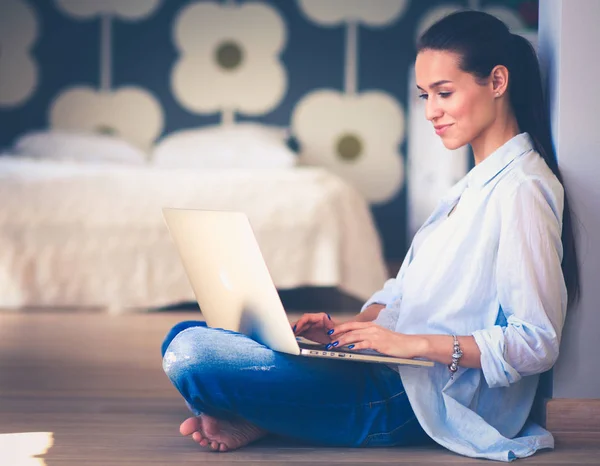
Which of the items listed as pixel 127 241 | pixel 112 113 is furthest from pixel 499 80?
pixel 112 113

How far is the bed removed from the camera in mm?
3557

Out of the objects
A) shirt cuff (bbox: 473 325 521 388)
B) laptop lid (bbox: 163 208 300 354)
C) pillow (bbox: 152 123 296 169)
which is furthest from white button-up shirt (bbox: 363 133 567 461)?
pillow (bbox: 152 123 296 169)

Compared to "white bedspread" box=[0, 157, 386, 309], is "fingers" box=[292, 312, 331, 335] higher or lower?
higher

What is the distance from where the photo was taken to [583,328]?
154 cm

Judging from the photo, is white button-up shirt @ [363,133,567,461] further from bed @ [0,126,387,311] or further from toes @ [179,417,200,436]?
bed @ [0,126,387,311]

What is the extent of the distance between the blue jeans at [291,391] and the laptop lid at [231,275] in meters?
0.06

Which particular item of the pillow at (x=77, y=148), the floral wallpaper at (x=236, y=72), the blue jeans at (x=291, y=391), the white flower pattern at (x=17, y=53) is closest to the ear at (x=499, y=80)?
the blue jeans at (x=291, y=391)

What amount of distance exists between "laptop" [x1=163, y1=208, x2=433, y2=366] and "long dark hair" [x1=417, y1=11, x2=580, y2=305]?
0.38 m

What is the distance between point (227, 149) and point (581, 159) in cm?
325

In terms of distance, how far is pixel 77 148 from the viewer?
468cm

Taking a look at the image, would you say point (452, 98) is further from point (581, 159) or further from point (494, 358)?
point (494, 358)

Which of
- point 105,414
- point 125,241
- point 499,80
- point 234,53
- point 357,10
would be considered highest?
point 357,10

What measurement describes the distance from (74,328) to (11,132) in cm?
262

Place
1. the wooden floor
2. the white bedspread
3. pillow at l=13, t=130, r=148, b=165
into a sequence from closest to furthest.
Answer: the wooden floor
the white bedspread
pillow at l=13, t=130, r=148, b=165
